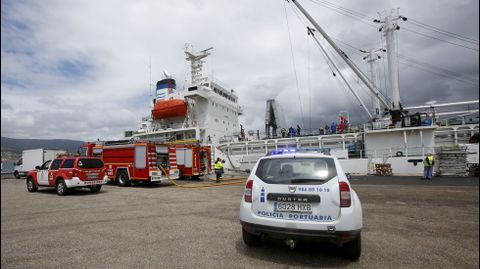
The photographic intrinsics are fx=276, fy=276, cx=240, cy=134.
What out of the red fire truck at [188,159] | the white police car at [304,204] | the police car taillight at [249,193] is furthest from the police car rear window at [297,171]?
the red fire truck at [188,159]

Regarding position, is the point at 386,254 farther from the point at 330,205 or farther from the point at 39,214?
the point at 39,214

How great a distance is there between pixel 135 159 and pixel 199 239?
1063 cm

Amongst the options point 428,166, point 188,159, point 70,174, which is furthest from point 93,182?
point 428,166

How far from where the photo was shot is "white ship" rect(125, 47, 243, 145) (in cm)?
2912

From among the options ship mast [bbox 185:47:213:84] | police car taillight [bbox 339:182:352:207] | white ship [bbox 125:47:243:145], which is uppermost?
ship mast [bbox 185:47:213:84]

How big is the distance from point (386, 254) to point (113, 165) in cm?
1479

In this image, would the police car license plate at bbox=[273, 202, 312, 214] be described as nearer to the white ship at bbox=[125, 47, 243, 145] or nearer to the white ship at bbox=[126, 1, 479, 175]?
the white ship at bbox=[126, 1, 479, 175]

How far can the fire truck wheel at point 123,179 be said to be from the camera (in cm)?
1511

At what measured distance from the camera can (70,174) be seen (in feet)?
37.6

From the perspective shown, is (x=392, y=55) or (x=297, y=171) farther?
(x=392, y=55)

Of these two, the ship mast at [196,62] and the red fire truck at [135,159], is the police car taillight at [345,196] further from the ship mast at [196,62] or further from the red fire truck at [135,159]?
the ship mast at [196,62]

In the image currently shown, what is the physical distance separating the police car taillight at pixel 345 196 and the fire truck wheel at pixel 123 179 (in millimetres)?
13373

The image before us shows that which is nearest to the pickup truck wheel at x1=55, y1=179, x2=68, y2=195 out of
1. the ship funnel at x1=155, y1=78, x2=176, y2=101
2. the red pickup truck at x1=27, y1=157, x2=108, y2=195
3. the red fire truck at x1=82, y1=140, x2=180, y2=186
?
the red pickup truck at x1=27, y1=157, x2=108, y2=195

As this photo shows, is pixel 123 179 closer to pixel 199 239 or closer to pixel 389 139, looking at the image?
pixel 199 239
